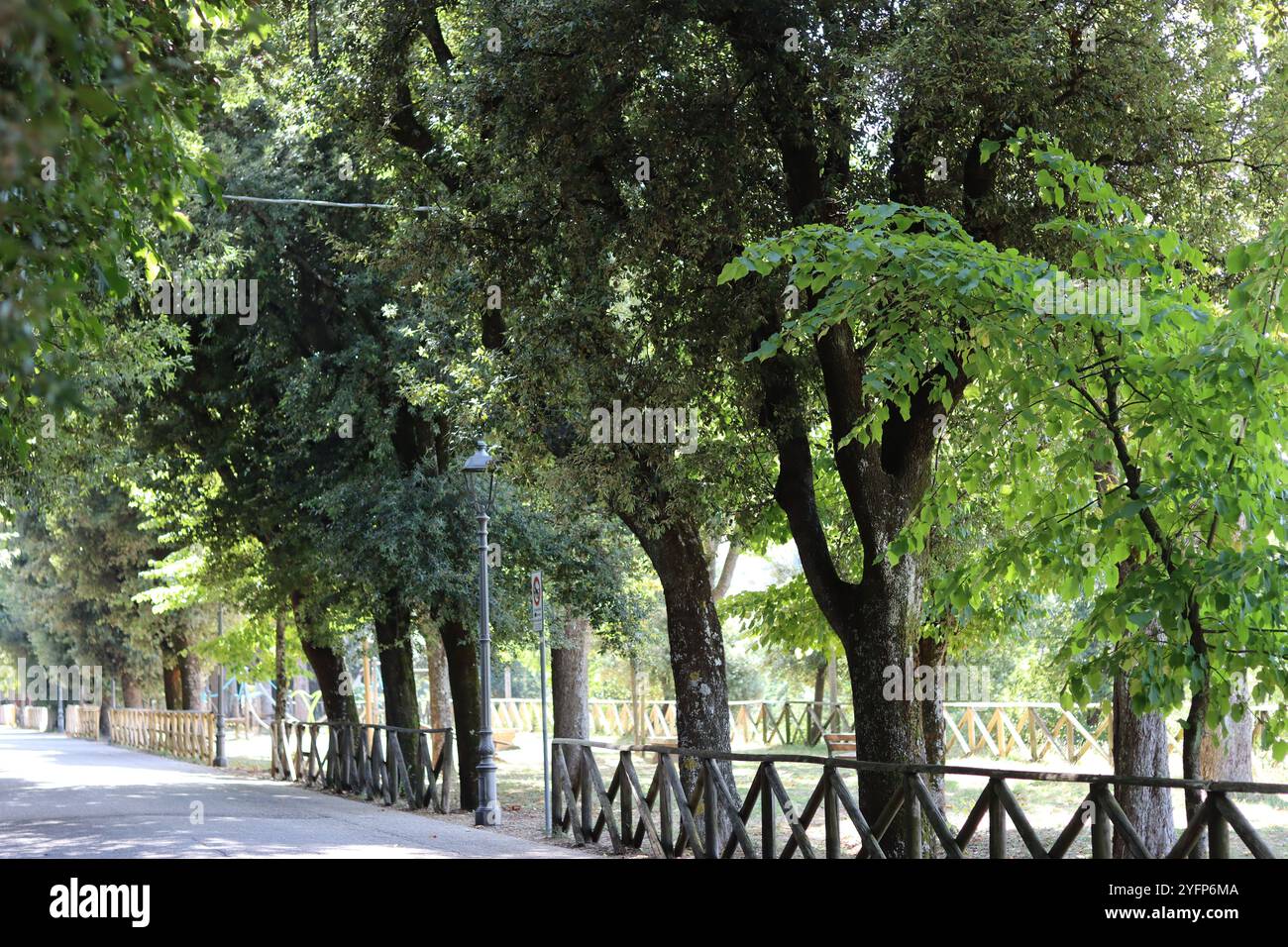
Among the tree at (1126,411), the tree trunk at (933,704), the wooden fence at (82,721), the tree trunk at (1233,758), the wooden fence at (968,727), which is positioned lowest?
the wooden fence at (82,721)

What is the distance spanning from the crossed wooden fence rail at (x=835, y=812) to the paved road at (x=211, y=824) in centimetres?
81

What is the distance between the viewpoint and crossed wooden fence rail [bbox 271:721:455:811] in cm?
1989

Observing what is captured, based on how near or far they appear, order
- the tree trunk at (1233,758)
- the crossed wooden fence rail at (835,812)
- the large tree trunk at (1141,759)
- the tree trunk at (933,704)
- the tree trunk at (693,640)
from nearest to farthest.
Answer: the crossed wooden fence rail at (835,812), the large tree trunk at (1141,759), the tree trunk at (693,640), the tree trunk at (1233,758), the tree trunk at (933,704)

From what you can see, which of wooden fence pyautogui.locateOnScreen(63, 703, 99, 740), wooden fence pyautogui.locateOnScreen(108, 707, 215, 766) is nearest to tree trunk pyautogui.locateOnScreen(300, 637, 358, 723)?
wooden fence pyautogui.locateOnScreen(108, 707, 215, 766)

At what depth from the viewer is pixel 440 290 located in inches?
563

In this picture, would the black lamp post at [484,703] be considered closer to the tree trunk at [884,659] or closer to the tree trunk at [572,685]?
the tree trunk at [884,659]

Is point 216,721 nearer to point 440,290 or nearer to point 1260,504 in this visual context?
point 440,290

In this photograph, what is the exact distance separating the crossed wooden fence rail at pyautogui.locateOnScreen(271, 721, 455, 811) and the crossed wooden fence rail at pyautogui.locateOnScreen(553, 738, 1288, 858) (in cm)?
452

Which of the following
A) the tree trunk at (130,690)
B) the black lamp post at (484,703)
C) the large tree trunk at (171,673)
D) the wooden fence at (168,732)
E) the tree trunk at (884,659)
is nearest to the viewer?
the tree trunk at (884,659)

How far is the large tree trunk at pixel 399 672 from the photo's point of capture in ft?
69.3

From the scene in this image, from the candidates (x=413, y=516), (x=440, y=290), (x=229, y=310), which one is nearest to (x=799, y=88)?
(x=440, y=290)

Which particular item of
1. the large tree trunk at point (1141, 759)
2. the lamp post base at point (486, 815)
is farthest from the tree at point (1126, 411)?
the lamp post base at point (486, 815)

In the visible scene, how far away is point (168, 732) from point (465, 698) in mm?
20779
